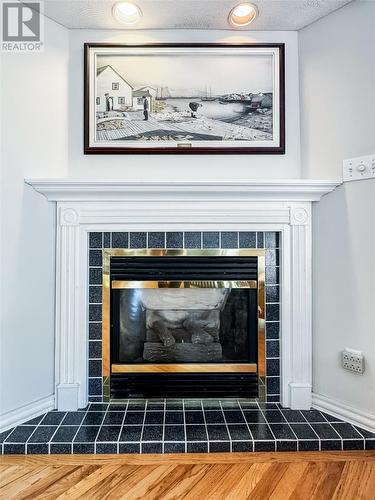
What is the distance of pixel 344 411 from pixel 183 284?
3.57ft

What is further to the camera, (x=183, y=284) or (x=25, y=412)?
(x=183, y=284)

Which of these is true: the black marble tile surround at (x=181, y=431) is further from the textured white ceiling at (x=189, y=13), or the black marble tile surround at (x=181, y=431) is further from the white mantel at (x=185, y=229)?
the textured white ceiling at (x=189, y=13)

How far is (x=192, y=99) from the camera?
1.97m

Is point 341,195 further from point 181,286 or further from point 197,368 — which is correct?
point 197,368

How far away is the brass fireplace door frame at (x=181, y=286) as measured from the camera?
1.93 m

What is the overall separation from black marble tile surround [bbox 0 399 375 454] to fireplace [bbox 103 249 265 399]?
0.42ft

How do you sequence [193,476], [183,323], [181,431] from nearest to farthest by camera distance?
[193,476] < [181,431] < [183,323]

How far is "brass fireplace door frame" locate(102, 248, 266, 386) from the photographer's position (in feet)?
6.33

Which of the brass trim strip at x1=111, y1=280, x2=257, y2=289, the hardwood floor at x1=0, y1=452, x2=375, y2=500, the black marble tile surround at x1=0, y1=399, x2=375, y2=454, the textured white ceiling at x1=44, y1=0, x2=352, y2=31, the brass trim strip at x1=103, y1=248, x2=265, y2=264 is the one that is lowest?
the hardwood floor at x1=0, y1=452, x2=375, y2=500

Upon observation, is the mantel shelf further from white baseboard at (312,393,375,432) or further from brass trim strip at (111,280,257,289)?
white baseboard at (312,393,375,432)

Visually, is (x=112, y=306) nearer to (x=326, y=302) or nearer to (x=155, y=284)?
(x=155, y=284)

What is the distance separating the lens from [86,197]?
184 cm

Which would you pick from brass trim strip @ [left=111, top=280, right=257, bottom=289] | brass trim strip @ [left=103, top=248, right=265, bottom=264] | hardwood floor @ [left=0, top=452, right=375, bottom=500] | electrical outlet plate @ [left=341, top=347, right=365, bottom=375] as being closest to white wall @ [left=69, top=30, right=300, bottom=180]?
brass trim strip @ [left=103, top=248, right=265, bottom=264]

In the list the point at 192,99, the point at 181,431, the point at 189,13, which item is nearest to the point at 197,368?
the point at 181,431
